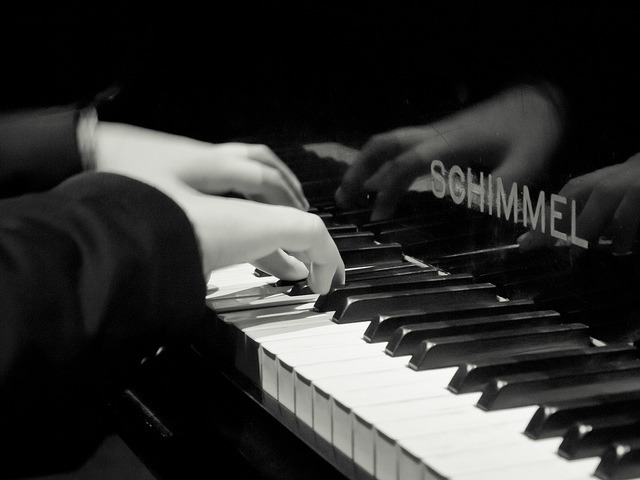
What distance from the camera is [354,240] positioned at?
1.38m

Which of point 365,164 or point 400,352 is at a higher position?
point 365,164

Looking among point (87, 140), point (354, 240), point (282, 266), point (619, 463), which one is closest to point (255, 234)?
point (282, 266)

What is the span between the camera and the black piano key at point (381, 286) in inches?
46.3

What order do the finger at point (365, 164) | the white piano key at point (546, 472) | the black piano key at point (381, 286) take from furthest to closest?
the finger at point (365, 164), the black piano key at point (381, 286), the white piano key at point (546, 472)

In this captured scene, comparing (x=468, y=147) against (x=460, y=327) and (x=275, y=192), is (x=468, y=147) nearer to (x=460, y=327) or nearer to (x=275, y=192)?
(x=460, y=327)

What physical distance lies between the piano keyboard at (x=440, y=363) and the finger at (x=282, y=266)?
2 centimetres

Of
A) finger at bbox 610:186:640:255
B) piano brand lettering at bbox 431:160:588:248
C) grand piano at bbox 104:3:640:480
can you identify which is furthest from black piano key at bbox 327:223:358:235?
finger at bbox 610:186:640:255

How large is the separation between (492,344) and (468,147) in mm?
263

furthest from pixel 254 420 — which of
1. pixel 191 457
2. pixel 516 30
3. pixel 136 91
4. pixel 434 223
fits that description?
pixel 136 91

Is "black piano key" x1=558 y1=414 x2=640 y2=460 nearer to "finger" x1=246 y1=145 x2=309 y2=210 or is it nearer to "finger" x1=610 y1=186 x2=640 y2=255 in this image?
"finger" x1=610 y1=186 x2=640 y2=255

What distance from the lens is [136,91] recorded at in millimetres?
1624

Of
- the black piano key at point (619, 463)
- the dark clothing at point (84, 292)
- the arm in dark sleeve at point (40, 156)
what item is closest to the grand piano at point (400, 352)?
the black piano key at point (619, 463)

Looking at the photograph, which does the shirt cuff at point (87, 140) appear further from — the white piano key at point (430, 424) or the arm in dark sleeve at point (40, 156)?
the white piano key at point (430, 424)

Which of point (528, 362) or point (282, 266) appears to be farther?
point (282, 266)
